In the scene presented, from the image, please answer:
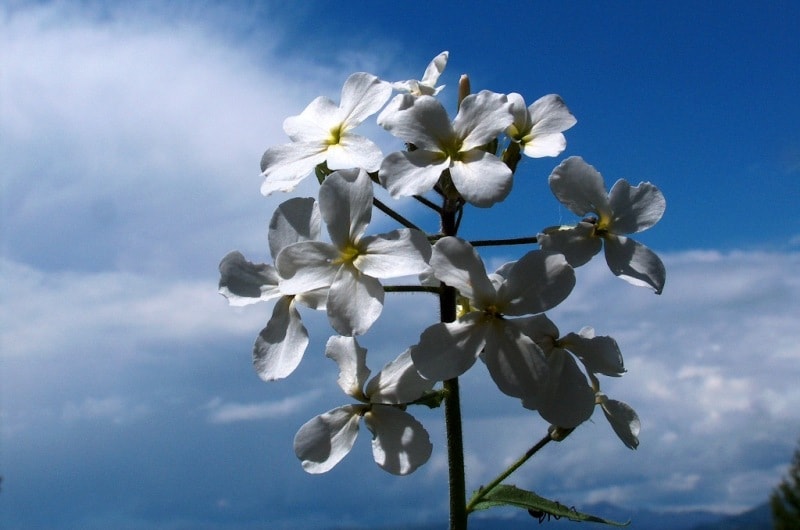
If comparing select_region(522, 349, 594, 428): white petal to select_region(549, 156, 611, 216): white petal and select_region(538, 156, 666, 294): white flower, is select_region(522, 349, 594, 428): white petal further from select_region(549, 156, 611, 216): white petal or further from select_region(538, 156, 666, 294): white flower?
select_region(549, 156, 611, 216): white petal

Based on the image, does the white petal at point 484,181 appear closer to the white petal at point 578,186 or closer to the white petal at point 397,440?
the white petal at point 578,186

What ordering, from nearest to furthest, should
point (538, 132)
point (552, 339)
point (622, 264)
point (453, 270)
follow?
point (453, 270), point (552, 339), point (622, 264), point (538, 132)

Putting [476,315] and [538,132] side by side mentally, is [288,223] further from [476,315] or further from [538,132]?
[538,132]

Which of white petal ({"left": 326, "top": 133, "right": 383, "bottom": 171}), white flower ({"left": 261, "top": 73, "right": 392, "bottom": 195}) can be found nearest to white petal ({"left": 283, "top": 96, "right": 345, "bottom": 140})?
white flower ({"left": 261, "top": 73, "right": 392, "bottom": 195})

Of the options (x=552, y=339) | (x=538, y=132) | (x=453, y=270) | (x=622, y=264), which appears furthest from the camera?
(x=538, y=132)

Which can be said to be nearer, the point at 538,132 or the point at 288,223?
the point at 288,223

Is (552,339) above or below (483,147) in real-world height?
below

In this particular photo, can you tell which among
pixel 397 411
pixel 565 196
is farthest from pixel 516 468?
pixel 565 196
